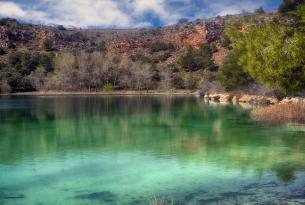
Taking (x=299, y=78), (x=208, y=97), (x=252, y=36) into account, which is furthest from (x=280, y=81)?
(x=208, y=97)

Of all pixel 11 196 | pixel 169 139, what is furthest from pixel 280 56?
pixel 11 196

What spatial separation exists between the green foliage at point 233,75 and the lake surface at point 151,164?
22605mm

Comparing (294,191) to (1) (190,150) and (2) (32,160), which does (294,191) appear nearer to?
(1) (190,150)

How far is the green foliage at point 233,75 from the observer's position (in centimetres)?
5128

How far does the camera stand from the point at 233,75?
52.0 metres

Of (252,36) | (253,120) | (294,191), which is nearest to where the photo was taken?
(294,191)

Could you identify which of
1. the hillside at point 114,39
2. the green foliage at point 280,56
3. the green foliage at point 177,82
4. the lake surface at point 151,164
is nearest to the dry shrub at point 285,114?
the green foliage at point 280,56

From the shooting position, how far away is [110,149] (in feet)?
64.7

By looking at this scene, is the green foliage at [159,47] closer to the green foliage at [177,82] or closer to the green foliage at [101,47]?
the green foliage at [101,47]

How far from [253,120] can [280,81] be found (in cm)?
346

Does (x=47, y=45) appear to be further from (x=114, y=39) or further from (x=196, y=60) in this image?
(x=196, y=60)

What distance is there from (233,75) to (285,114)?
23410 mm

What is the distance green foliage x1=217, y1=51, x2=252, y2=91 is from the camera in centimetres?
5128

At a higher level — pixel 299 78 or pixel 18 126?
pixel 299 78
